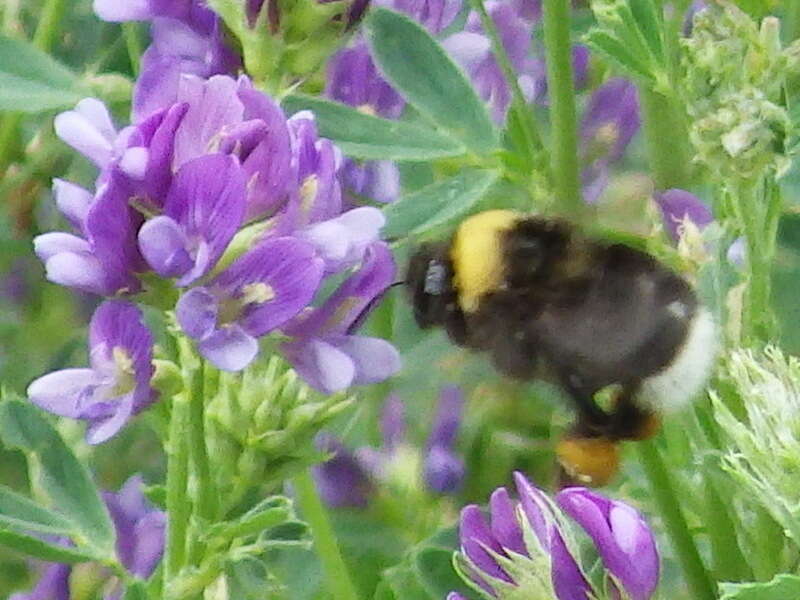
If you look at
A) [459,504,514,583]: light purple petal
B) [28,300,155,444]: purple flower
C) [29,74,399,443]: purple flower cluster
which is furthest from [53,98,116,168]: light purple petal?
[459,504,514,583]: light purple petal

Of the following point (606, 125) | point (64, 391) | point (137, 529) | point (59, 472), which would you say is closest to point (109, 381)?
point (64, 391)

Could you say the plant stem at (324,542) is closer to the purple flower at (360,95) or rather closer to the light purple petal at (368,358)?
the light purple petal at (368,358)

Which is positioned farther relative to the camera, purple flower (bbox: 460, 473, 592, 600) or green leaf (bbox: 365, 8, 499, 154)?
green leaf (bbox: 365, 8, 499, 154)

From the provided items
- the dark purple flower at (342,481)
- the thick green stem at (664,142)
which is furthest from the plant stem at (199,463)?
the thick green stem at (664,142)

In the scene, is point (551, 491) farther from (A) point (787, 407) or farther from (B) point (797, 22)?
(A) point (787, 407)

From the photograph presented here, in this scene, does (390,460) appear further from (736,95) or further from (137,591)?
(736,95)

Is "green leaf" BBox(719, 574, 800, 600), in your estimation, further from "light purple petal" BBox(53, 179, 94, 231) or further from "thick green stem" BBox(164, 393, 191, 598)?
"light purple petal" BBox(53, 179, 94, 231)
